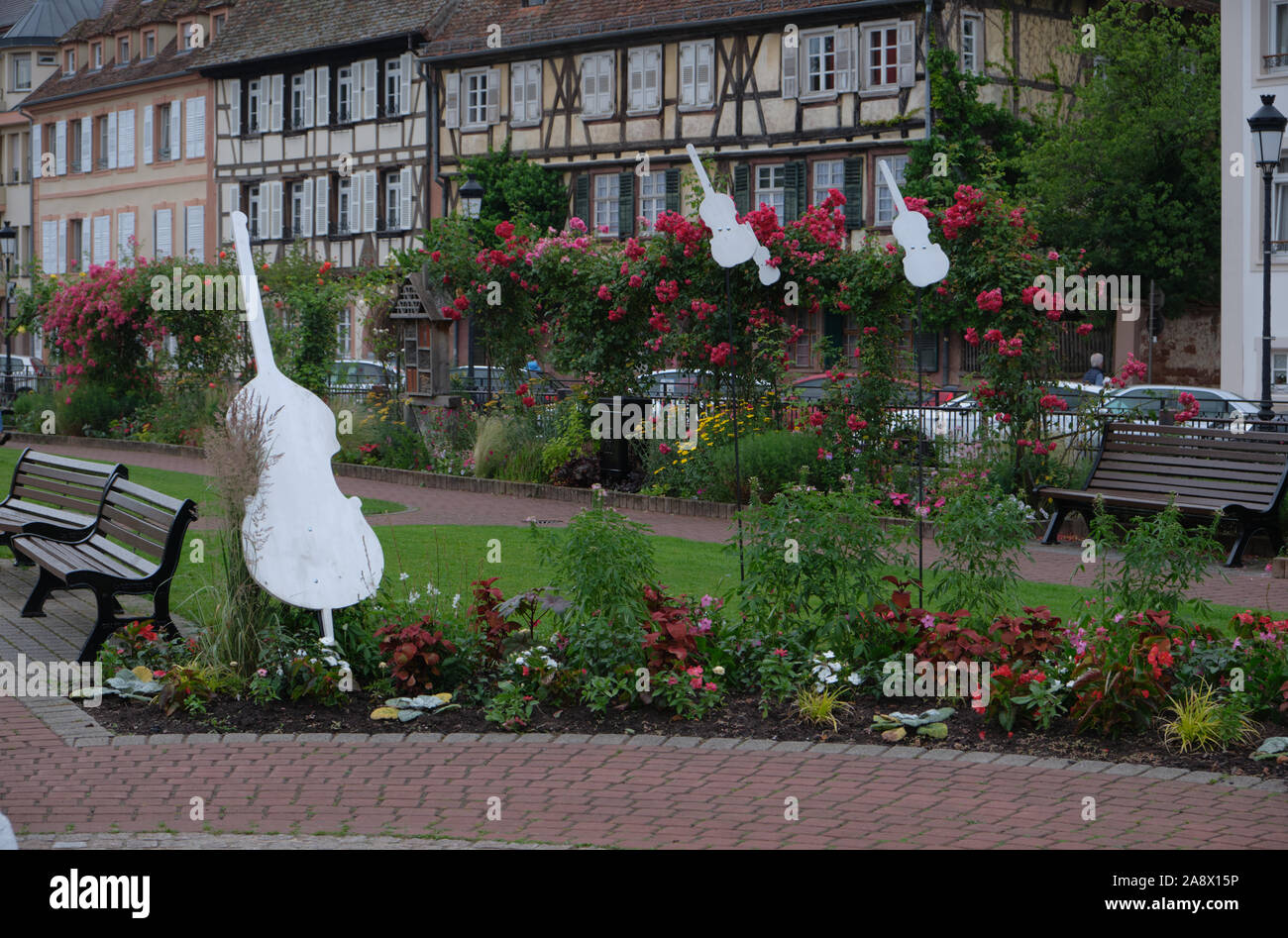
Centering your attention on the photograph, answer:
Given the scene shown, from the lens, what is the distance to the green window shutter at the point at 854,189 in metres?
37.5

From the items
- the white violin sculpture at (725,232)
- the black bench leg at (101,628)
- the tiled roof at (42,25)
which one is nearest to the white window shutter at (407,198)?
the tiled roof at (42,25)

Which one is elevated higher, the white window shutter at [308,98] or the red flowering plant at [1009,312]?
the white window shutter at [308,98]

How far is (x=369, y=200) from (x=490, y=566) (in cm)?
3605

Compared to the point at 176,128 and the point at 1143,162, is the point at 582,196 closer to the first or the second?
the point at 1143,162

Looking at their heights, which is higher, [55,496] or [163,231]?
[163,231]

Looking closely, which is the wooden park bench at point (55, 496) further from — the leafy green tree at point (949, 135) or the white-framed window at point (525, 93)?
the white-framed window at point (525, 93)

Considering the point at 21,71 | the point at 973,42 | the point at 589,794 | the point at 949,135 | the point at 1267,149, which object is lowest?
the point at 589,794

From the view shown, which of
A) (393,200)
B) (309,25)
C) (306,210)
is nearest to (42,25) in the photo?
(309,25)

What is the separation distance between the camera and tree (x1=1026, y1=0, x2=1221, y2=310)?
36094mm

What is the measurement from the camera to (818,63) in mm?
37594

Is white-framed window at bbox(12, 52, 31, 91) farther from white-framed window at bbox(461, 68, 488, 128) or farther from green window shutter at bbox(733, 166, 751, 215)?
green window shutter at bbox(733, 166, 751, 215)

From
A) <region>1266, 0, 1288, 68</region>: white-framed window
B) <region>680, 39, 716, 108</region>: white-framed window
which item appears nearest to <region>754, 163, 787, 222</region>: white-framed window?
<region>680, 39, 716, 108</region>: white-framed window

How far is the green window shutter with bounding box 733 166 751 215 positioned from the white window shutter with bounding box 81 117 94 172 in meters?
27.1

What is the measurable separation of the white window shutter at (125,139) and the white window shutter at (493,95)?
16.4m
